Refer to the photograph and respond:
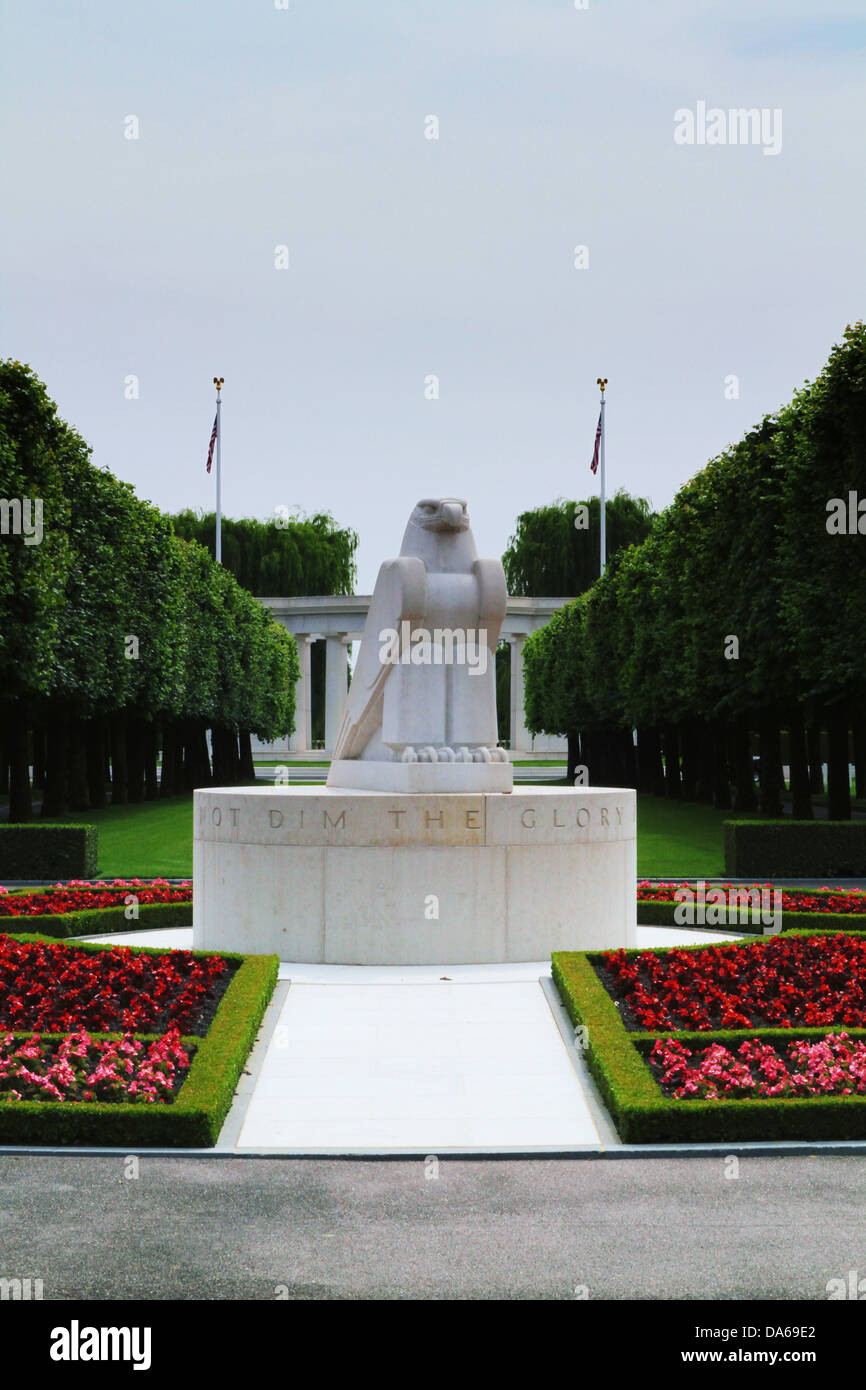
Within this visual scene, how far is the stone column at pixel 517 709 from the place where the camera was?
11512cm

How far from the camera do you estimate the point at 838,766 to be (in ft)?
129

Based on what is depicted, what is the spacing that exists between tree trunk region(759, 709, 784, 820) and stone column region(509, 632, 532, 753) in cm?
6855

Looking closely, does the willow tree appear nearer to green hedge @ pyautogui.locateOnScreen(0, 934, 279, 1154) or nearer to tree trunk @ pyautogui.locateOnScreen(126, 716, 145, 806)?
tree trunk @ pyautogui.locateOnScreen(126, 716, 145, 806)

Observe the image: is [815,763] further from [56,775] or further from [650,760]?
[56,775]

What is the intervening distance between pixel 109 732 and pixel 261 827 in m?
47.5

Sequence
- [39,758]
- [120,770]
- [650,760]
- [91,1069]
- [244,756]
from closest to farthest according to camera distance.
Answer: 1. [91,1069]
2. [120,770]
3. [650,760]
4. [39,758]
5. [244,756]

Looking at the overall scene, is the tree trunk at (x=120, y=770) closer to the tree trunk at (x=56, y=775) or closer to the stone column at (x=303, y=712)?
the tree trunk at (x=56, y=775)

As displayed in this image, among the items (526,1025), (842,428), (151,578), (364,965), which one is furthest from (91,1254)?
(151,578)

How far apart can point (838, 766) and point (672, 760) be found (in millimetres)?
24336

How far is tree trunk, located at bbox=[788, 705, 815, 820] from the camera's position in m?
43.0

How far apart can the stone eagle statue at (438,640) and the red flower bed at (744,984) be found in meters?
4.16

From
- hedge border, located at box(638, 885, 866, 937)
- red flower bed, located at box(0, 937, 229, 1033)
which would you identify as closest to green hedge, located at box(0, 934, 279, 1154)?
red flower bed, located at box(0, 937, 229, 1033)

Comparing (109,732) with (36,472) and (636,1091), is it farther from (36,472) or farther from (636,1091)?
(636,1091)

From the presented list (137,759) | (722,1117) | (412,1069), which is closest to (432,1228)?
(722,1117)
